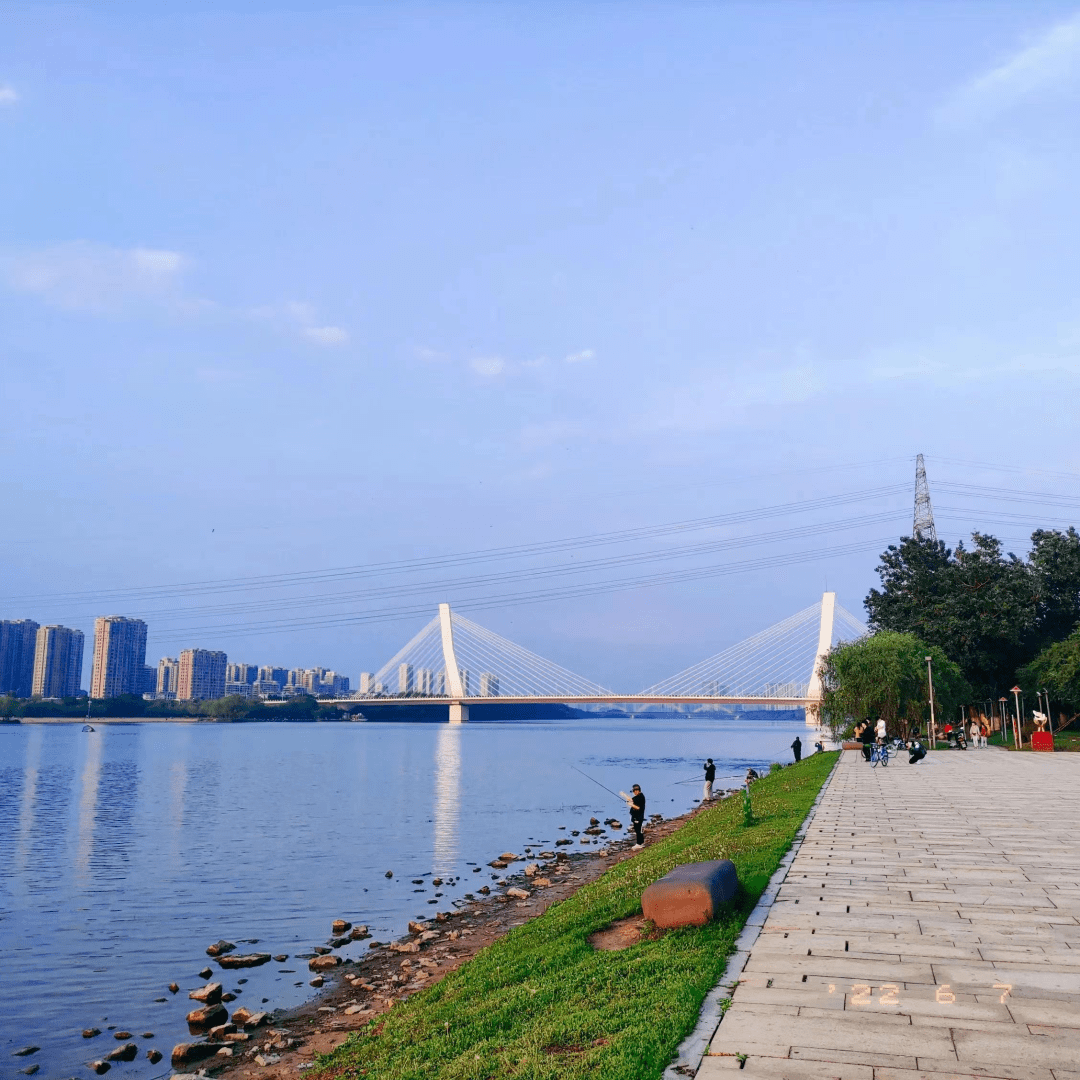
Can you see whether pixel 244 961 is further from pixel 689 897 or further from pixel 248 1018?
pixel 689 897

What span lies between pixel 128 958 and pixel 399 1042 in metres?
10.8

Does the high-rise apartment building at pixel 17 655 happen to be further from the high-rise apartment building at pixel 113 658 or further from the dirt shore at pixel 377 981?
the dirt shore at pixel 377 981

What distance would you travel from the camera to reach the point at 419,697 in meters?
108

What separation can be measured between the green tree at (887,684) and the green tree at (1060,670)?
15.1ft

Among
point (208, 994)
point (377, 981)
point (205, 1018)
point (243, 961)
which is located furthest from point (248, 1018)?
point (243, 961)

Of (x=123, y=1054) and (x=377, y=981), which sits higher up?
(x=377, y=981)

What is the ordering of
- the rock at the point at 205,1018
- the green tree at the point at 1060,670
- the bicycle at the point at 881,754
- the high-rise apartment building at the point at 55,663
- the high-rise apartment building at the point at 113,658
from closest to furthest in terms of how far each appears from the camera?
the rock at the point at 205,1018 → the bicycle at the point at 881,754 → the green tree at the point at 1060,670 → the high-rise apartment building at the point at 55,663 → the high-rise apartment building at the point at 113,658

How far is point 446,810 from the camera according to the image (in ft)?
128

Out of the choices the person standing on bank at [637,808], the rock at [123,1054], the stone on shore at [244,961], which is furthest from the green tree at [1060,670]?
the rock at [123,1054]

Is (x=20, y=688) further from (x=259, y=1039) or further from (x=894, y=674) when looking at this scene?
(x=259, y=1039)

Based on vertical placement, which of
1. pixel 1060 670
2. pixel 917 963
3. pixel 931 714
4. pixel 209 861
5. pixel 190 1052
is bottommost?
pixel 209 861

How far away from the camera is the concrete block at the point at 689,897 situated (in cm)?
924

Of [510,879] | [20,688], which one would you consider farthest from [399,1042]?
[20,688]

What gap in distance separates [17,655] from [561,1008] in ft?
672
